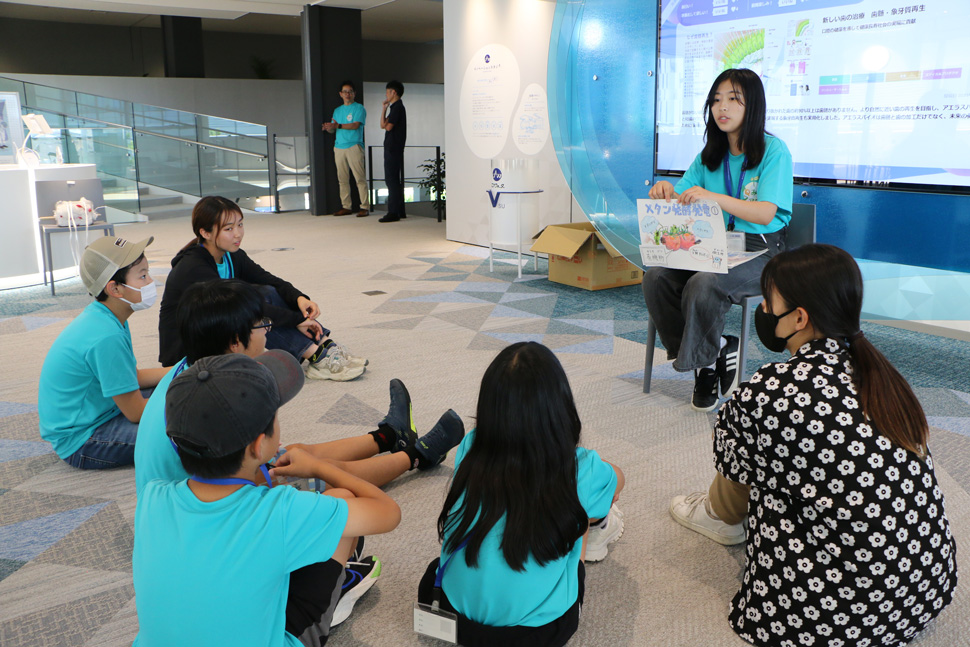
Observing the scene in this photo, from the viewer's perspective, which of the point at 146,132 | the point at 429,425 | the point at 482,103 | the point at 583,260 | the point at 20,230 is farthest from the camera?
the point at 146,132

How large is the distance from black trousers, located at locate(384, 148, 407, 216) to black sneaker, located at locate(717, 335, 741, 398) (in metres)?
6.79

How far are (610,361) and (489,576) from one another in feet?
7.67

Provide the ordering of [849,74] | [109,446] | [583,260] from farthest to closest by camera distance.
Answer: [583,260], [849,74], [109,446]

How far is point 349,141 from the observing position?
9.91 metres

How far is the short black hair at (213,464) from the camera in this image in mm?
1317

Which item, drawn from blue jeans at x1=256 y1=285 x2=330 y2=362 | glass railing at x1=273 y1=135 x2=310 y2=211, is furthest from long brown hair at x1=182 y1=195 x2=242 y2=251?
glass railing at x1=273 y1=135 x2=310 y2=211

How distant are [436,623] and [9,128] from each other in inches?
268

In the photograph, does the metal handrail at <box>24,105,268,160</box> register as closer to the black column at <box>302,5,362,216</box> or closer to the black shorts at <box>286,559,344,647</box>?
the black column at <box>302,5,362,216</box>

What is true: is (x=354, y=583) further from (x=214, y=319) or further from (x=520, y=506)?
(x=214, y=319)

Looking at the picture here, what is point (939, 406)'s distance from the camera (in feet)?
10.3

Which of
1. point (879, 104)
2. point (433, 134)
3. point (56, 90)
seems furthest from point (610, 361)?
point (433, 134)

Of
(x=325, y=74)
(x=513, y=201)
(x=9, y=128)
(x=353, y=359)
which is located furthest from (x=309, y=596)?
(x=325, y=74)

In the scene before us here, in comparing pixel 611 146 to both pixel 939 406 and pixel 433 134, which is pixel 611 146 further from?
pixel 433 134

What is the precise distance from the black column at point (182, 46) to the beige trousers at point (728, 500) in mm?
14539
